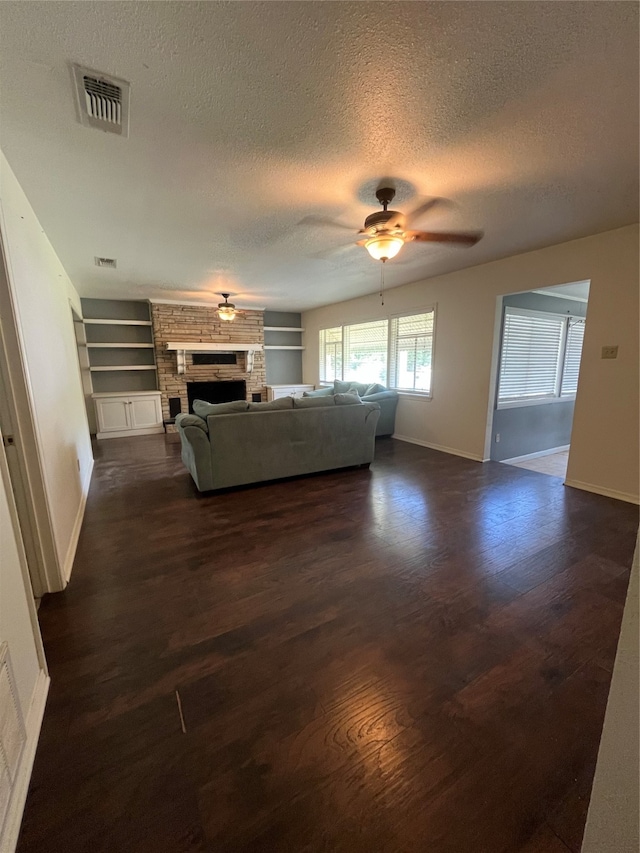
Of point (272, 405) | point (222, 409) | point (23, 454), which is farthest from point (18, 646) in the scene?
point (272, 405)

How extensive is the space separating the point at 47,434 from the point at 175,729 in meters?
1.92

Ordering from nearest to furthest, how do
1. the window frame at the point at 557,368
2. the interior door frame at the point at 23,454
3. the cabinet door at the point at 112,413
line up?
the interior door frame at the point at 23,454, the window frame at the point at 557,368, the cabinet door at the point at 112,413

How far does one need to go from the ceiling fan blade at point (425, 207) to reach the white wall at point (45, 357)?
2.69 metres

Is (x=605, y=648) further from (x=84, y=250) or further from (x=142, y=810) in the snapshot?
(x=84, y=250)

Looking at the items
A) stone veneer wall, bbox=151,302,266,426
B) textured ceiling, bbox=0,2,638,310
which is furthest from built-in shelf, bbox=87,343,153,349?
textured ceiling, bbox=0,2,638,310

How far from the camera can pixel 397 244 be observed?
2547 mm

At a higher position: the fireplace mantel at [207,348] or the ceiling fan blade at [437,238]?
the ceiling fan blade at [437,238]

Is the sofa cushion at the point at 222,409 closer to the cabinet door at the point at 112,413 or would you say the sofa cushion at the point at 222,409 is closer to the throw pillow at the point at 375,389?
the throw pillow at the point at 375,389

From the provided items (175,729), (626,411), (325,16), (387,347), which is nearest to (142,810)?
(175,729)

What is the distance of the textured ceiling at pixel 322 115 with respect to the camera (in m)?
1.24

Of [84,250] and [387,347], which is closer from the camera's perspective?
[84,250]

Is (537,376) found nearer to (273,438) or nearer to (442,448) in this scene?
(442,448)

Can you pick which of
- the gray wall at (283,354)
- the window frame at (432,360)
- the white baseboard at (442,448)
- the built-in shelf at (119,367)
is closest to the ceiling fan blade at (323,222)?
the window frame at (432,360)

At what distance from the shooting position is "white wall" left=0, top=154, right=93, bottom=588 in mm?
1954
